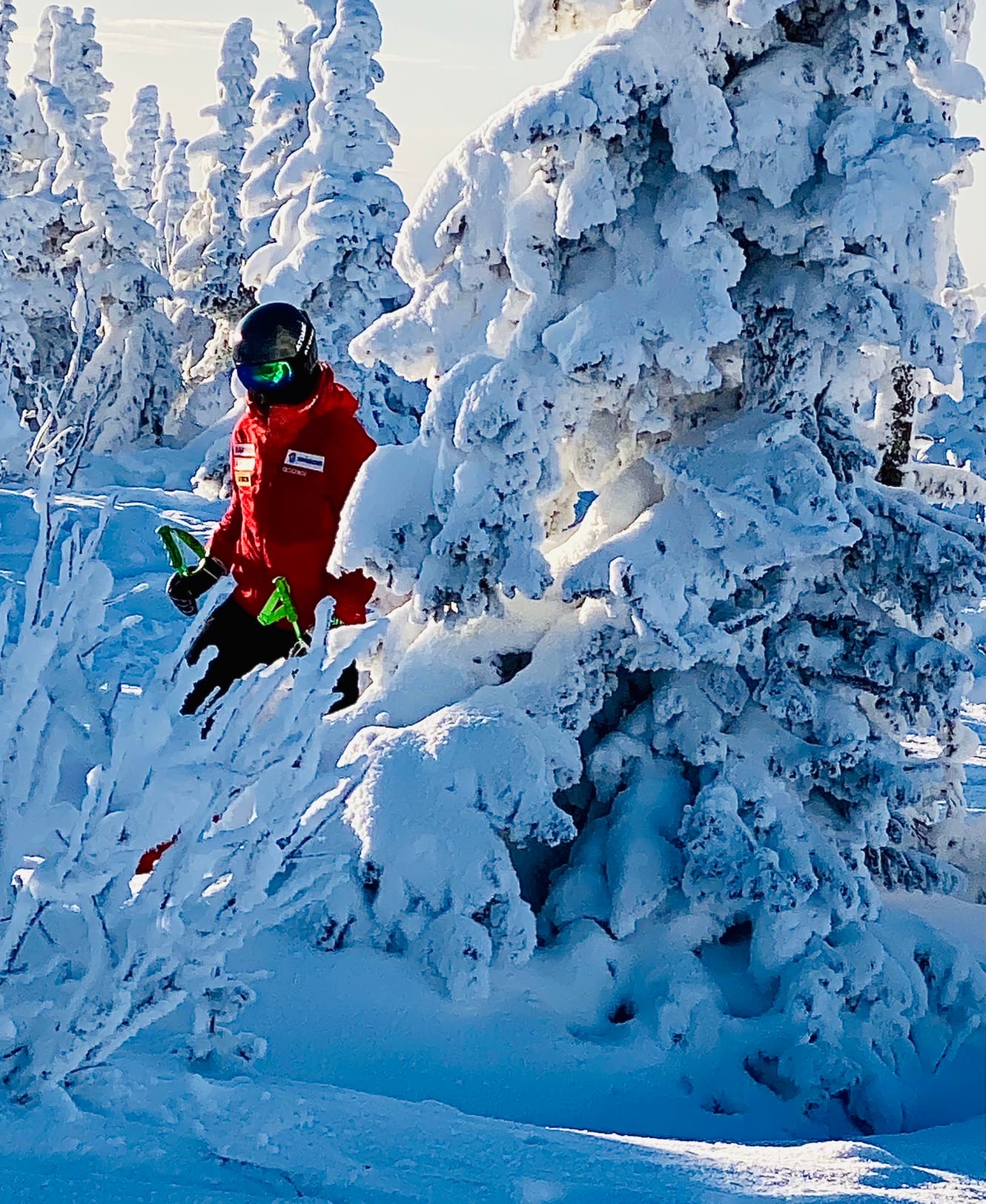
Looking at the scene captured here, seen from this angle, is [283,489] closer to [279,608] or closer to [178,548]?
[178,548]

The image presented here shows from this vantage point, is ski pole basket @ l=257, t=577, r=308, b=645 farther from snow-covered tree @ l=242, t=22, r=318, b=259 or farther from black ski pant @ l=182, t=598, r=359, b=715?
snow-covered tree @ l=242, t=22, r=318, b=259

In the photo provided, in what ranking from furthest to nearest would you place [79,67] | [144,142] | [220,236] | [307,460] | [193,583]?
1. [144,142]
2. [79,67]
3. [220,236]
4. [193,583]
5. [307,460]

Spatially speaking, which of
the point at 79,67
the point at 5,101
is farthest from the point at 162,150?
the point at 5,101

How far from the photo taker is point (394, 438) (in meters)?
20.0

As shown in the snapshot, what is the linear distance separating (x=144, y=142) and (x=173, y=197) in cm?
308

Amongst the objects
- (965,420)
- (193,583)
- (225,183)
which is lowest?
(193,583)

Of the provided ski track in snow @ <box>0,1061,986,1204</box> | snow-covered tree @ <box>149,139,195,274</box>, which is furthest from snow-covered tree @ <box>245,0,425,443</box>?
snow-covered tree @ <box>149,139,195,274</box>

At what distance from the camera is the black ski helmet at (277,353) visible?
202 inches

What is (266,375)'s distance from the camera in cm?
526

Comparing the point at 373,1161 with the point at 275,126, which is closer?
the point at 373,1161

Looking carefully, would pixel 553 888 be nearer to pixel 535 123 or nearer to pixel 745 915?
pixel 745 915

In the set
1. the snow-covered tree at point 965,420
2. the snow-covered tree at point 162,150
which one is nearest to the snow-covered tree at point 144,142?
the snow-covered tree at point 162,150

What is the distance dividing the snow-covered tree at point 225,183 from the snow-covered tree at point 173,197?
1888 centimetres

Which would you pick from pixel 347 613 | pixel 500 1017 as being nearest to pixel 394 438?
pixel 347 613
